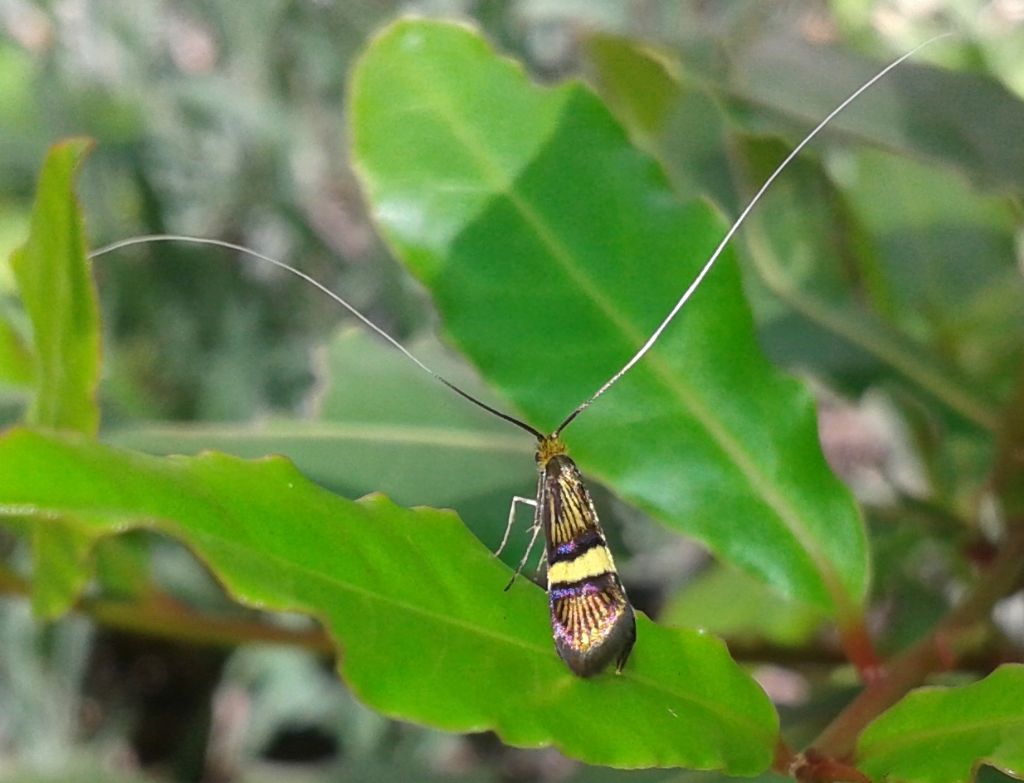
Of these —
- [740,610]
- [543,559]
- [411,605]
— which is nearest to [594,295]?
[543,559]

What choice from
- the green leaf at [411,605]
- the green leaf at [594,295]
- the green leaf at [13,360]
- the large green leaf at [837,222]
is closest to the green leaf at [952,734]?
the green leaf at [411,605]

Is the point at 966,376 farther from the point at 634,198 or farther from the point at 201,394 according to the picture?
the point at 201,394

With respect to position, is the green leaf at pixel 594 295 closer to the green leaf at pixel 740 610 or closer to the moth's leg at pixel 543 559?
the moth's leg at pixel 543 559

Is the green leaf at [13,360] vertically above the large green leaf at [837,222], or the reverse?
the large green leaf at [837,222]

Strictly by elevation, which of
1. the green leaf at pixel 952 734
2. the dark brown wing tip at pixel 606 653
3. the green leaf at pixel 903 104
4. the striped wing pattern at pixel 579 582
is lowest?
the green leaf at pixel 952 734

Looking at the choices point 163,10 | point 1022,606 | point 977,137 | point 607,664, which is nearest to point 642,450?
point 607,664

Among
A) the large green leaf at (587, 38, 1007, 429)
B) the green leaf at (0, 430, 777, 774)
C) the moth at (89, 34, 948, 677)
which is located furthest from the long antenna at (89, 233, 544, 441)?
the large green leaf at (587, 38, 1007, 429)

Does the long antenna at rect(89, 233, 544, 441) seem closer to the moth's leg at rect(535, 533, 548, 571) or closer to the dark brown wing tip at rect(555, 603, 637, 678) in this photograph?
the moth's leg at rect(535, 533, 548, 571)
